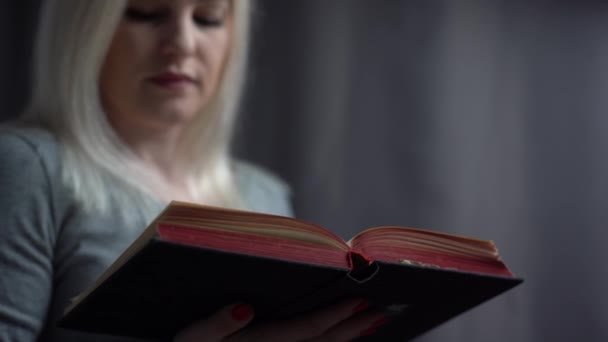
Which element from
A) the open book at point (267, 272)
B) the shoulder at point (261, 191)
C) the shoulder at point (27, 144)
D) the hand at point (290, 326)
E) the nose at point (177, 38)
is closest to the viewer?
the open book at point (267, 272)

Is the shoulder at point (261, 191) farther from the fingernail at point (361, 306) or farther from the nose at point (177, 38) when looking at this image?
the fingernail at point (361, 306)

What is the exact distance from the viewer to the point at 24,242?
32.3 inches

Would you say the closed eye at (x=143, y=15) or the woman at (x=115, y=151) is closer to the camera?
the woman at (x=115, y=151)

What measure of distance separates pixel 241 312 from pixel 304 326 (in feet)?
0.27

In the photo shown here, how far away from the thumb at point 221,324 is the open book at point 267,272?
0.01 m

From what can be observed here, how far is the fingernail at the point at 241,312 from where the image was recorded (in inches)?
24.2

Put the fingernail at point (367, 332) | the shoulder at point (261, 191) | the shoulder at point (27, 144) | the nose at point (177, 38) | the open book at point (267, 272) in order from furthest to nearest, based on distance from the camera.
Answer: the shoulder at point (261, 191) < the nose at point (177, 38) < the shoulder at point (27, 144) < the fingernail at point (367, 332) < the open book at point (267, 272)

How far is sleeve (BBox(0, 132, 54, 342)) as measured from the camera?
790 millimetres

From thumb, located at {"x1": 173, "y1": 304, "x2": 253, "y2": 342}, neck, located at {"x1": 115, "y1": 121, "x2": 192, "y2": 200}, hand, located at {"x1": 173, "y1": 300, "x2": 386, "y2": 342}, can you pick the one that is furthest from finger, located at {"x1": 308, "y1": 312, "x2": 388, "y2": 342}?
neck, located at {"x1": 115, "y1": 121, "x2": 192, "y2": 200}

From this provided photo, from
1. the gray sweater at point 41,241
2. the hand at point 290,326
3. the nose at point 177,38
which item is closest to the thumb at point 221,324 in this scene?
the hand at point 290,326

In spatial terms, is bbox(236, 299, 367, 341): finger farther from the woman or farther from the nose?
the nose

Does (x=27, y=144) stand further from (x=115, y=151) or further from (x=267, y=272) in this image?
(x=267, y=272)

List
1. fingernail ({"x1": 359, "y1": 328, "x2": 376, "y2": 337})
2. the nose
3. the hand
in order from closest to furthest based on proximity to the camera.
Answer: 1. the hand
2. fingernail ({"x1": 359, "y1": 328, "x2": 376, "y2": 337})
3. the nose

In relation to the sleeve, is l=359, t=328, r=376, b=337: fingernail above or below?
above
